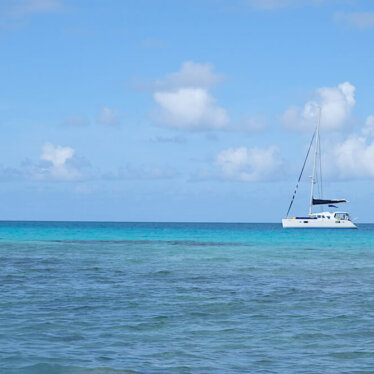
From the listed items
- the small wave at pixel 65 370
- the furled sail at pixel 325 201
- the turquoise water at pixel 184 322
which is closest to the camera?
the small wave at pixel 65 370

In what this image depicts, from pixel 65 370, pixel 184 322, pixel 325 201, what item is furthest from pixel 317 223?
pixel 65 370

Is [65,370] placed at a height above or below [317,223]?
below

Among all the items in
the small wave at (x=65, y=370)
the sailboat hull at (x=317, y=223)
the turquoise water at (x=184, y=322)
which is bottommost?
the small wave at (x=65, y=370)

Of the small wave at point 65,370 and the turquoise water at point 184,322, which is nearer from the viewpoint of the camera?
the small wave at point 65,370

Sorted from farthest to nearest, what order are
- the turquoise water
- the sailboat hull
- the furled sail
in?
the sailboat hull → the furled sail → the turquoise water

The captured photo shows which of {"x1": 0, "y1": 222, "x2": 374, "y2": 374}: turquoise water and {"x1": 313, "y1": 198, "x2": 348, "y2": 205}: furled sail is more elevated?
{"x1": 313, "y1": 198, "x2": 348, "y2": 205}: furled sail

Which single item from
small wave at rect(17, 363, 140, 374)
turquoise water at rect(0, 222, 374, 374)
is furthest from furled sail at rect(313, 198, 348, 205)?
small wave at rect(17, 363, 140, 374)

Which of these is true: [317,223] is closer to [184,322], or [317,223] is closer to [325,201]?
[325,201]

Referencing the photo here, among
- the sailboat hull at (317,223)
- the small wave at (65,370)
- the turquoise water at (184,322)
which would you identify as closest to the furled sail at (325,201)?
the sailboat hull at (317,223)

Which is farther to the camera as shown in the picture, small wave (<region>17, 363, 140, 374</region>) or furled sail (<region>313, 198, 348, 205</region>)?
furled sail (<region>313, 198, 348, 205</region>)

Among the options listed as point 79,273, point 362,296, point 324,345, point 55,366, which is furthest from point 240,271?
point 55,366

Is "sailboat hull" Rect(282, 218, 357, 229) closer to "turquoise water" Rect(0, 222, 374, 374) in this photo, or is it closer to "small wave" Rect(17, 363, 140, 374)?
"turquoise water" Rect(0, 222, 374, 374)

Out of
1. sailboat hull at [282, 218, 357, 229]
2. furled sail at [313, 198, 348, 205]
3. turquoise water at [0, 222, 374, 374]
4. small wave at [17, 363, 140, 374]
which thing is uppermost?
furled sail at [313, 198, 348, 205]

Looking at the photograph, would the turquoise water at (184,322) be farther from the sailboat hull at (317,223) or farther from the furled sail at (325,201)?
the sailboat hull at (317,223)
